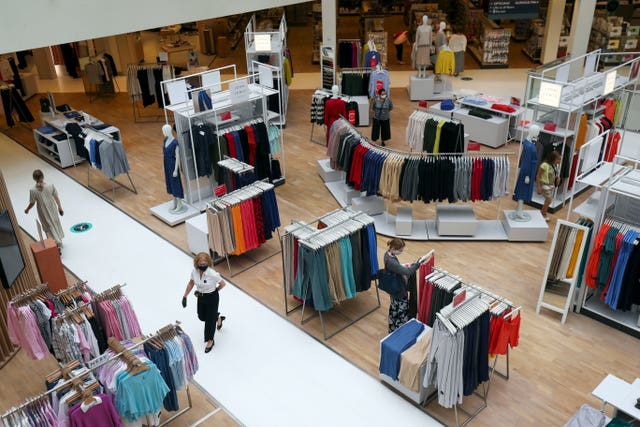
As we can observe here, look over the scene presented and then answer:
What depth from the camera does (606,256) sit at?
714 centimetres

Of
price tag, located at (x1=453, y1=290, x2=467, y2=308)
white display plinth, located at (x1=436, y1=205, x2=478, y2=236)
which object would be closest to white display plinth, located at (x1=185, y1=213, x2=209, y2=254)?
white display plinth, located at (x1=436, y1=205, x2=478, y2=236)

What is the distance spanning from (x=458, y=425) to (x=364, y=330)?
6.06 feet

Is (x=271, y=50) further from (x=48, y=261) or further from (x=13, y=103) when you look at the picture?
(x=48, y=261)

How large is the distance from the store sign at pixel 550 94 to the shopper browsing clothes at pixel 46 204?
776 cm

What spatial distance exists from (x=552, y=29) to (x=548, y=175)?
29.2 ft

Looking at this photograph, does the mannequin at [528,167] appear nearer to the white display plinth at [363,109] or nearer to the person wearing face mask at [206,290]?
the person wearing face mask at [206,290]

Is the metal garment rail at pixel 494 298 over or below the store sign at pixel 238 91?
below

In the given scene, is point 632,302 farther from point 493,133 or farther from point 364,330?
point 493,133

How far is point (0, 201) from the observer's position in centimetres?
721

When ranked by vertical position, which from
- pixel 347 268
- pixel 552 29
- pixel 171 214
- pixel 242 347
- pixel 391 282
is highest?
pixel 552 29

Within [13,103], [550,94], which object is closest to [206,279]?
[550,94]

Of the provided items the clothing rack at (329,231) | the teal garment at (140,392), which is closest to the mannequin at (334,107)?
the clothing rack at (329,231)

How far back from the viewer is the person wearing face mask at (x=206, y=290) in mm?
6723

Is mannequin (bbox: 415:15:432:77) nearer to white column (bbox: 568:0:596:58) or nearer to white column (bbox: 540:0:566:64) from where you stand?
white column (bbox: 568:0:596:58)
